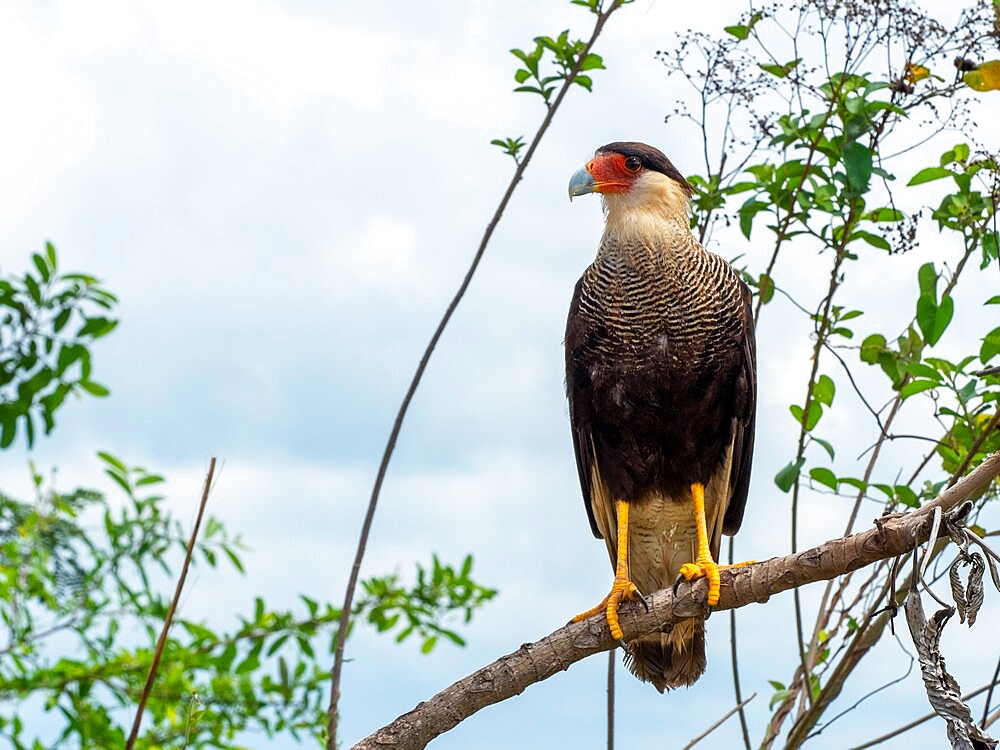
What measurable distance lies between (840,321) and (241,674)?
2543mm

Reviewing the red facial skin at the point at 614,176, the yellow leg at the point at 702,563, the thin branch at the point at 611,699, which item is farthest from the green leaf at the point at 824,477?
the red facial skin at the point at 614,176

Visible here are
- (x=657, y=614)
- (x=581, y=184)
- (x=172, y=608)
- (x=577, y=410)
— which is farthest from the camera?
(x=581, y=184)

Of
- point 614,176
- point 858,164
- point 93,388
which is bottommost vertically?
point 858,164

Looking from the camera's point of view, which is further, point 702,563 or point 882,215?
point 882,215

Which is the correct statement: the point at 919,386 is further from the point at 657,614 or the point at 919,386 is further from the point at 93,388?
the point at 93,388

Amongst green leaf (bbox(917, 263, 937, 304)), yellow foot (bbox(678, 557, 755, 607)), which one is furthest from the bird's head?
yellow foot (bbox(678, 557, 755, 607))

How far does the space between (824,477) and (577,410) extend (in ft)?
2.27

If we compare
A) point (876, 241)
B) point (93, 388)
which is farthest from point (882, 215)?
point (93, 388)

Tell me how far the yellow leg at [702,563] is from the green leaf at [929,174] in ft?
3.29

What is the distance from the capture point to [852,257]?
10.9ft

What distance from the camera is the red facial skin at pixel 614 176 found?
356cm

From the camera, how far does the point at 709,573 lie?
286 centimetres

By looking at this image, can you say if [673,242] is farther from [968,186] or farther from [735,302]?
[968,186]

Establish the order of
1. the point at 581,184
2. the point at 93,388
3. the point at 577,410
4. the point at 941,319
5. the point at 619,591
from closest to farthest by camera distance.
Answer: the point at 941,319 < the point at 619,591 < the point at 577,410 < the point at 581,184 < the point at 93,388
